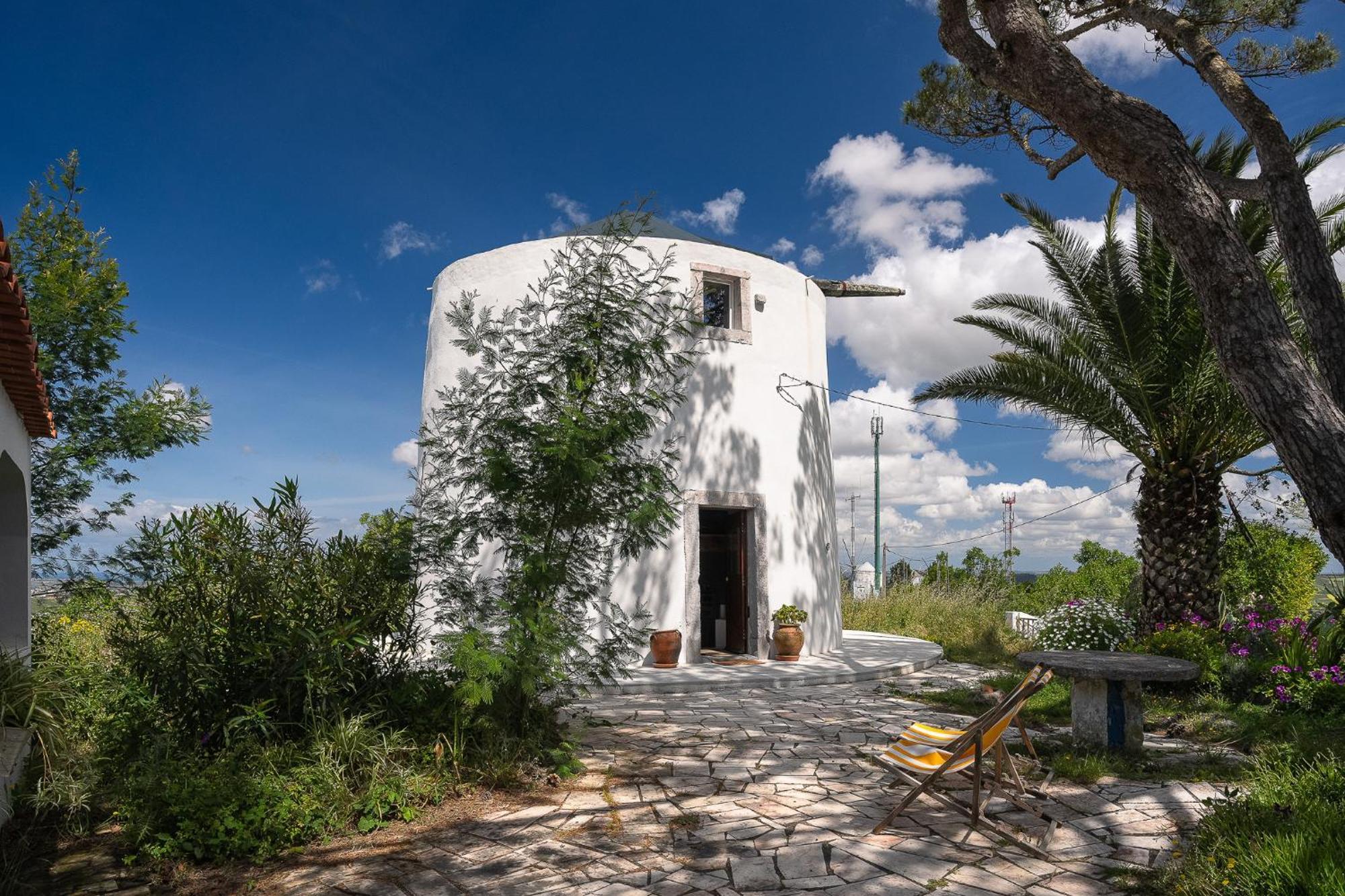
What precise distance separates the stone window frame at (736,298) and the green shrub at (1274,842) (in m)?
8.03

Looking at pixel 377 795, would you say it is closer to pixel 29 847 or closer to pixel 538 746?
pixel 538 746

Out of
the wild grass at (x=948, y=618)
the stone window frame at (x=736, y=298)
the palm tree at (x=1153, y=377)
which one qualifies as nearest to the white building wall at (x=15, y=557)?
the stone window frame at (x=736, y=298)

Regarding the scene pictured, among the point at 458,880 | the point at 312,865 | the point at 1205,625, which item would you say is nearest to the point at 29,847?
the point at 312,865

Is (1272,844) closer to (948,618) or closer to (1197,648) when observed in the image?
(1197,648)

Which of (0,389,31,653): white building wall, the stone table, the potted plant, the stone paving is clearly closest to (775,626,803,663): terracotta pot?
the potted plant

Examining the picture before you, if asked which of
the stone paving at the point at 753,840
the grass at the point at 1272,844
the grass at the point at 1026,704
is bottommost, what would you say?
the stone paving at the point at 753,840

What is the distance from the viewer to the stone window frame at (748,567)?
10789 millimetres

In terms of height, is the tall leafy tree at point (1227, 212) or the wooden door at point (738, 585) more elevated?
the tall leafy tree at point (1227, 212)

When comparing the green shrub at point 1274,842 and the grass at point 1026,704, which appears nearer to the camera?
the green shrub at point 1274,842

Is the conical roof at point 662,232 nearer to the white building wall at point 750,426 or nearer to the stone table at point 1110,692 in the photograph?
the white building wall at point 750,426

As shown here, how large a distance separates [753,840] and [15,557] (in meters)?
5.65

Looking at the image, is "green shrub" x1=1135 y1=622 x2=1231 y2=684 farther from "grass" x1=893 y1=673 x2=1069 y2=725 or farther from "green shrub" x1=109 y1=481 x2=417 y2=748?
"green shrub" x1=109 y1=481 x2=417 y2=748

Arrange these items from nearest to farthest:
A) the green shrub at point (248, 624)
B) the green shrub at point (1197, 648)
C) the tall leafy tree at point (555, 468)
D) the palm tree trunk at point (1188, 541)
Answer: the green shrub at point (248, 624) < the tall leafy tree at point (555, 468) < the green shrub at point (1197, 648) < the palm tree trunk at point (1188, 541)

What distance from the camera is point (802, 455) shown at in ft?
39.3
